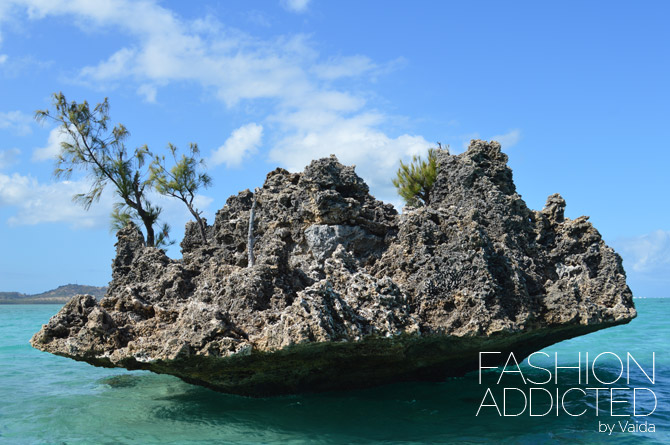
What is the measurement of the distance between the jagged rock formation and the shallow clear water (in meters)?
0.42

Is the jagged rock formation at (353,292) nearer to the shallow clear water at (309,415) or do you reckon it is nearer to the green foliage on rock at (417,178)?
the shallow clear water at (309,415)

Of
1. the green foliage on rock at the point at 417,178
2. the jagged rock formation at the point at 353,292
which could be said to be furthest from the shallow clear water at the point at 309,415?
the green foliage on rock at the point at 417,178

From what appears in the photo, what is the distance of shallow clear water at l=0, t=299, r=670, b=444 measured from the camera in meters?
6.92

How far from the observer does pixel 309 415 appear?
7.65 m

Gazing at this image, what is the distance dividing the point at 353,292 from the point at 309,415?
2163 millimetres

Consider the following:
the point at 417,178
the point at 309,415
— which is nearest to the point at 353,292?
the point at 309,415

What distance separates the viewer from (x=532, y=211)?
10.2 m

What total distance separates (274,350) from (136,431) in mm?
2576

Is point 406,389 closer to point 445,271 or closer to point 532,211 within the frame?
point 445,271

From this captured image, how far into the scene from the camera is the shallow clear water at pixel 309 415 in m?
6.92

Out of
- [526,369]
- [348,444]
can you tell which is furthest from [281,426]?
[526,369]

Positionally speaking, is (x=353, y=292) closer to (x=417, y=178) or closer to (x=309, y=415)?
(x=309, y=415)

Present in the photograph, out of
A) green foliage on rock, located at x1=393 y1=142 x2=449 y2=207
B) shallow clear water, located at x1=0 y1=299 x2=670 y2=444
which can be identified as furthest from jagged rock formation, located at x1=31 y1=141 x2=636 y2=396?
A: green foliage on rock, located at x1=393 y1=142 x2=449 y2=207

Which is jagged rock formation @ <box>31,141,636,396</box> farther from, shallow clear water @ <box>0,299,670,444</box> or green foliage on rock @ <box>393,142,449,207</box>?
green foliage on rock @ <box>393,142,449,207</box>
